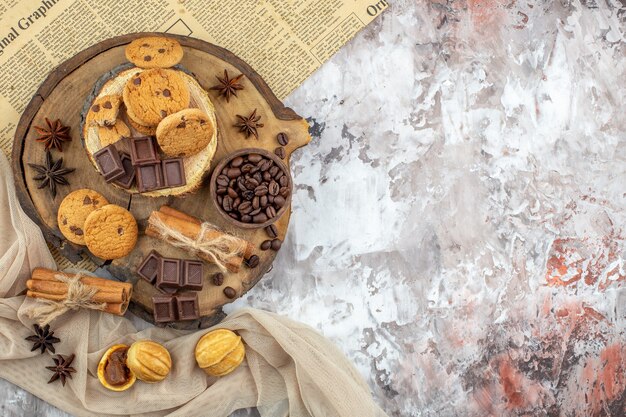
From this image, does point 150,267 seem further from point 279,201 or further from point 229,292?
point 279,201

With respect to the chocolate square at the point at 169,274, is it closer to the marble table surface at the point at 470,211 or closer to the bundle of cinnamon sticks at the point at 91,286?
the bundle of cinnamon sticks at the point at 91,286

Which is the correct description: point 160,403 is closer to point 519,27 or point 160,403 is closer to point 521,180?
point 521,180

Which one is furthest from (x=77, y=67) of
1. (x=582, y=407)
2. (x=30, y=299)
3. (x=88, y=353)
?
(x=582, y=407)

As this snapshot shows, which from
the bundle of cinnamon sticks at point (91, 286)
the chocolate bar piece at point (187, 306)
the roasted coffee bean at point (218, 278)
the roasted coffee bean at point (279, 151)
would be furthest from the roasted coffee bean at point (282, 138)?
the bundle of cinnamon sticks at point (91, 286)

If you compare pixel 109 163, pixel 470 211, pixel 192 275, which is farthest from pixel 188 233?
pixel 470 211

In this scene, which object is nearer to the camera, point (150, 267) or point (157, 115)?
point (157, 115)

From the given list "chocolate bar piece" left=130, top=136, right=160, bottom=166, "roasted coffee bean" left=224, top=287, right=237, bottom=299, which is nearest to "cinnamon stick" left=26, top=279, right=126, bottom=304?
"roasted coffee bean" left=224, top=287, right=237, bottom=299
